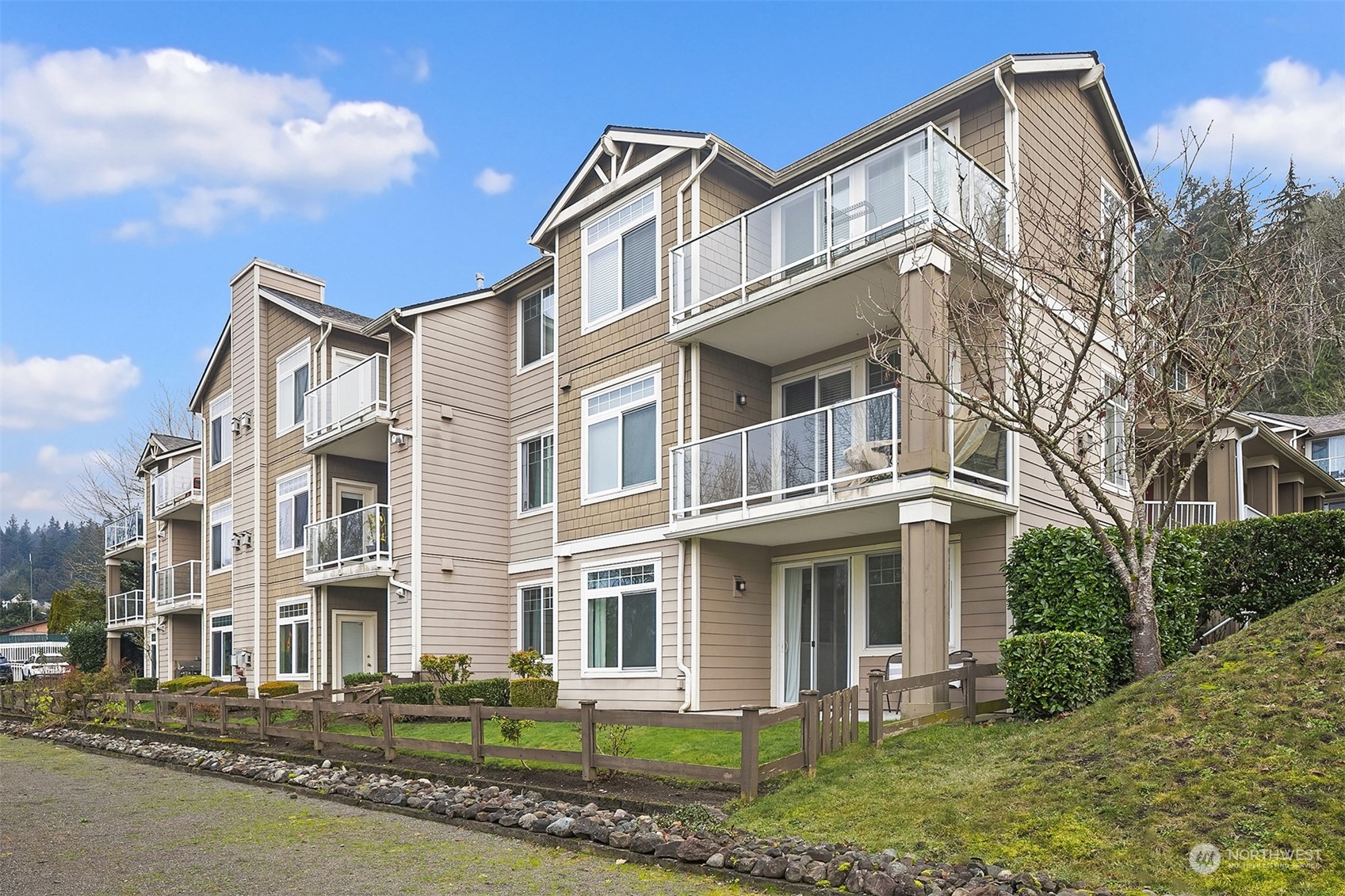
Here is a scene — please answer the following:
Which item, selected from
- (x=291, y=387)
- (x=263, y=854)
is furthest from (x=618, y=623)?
(x=291, y=387)

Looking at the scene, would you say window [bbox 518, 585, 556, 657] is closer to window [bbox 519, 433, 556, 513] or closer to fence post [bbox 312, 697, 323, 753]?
window [bbox 519, 433, 556, 513]

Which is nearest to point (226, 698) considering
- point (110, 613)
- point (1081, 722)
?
point (1081, 722)

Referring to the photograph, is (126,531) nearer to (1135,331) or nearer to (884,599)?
(884,599)

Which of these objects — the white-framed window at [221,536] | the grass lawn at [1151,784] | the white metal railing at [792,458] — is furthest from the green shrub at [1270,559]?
the white-framed window at [221,536]

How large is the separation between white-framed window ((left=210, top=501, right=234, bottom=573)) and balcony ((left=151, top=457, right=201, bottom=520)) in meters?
1.98

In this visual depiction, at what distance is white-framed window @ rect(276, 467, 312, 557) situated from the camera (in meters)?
24.8

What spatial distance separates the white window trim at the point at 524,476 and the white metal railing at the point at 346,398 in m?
2.76

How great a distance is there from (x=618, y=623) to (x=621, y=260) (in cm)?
616

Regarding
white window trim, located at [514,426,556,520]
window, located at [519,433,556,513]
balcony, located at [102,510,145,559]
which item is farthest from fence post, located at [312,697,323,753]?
balcony, located at [102,510,145,559]

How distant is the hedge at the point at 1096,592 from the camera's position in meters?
11.8

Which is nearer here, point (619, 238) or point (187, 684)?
point (619, 238)

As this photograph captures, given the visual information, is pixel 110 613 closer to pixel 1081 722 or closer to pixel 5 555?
pixel 1081 722

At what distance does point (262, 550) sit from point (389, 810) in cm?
1653

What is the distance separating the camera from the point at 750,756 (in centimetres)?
958
